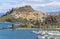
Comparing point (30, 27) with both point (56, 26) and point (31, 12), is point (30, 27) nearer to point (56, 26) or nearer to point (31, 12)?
point (56, 26)

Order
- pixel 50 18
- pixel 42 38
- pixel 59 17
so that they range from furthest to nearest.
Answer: pixel 59 17, pixel 50 18, pixel 42 38

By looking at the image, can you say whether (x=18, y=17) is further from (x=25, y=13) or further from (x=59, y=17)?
(x=59, y=17)

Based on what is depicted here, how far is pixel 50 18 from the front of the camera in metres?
123

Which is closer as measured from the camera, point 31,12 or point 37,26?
point 37,26

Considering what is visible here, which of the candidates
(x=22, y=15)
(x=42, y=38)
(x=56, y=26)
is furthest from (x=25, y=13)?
(x=42, y=38)

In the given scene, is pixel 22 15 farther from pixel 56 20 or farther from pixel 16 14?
pixel 56 20

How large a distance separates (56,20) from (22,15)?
6880 cm

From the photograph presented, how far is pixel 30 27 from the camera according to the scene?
378 feet

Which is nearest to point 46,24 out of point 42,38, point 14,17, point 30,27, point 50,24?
point 50,24

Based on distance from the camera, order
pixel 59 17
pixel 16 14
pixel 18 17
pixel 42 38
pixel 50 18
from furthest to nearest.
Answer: pixel 16 14 < pixel 18 17 < pixel 59 17 < pixel 50 18 < pixel 42 38

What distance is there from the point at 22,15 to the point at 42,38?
12723 cm

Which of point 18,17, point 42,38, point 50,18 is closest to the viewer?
point 42,38

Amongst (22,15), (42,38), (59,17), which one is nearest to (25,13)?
(22,15)

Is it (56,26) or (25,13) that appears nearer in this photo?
(56,26)
